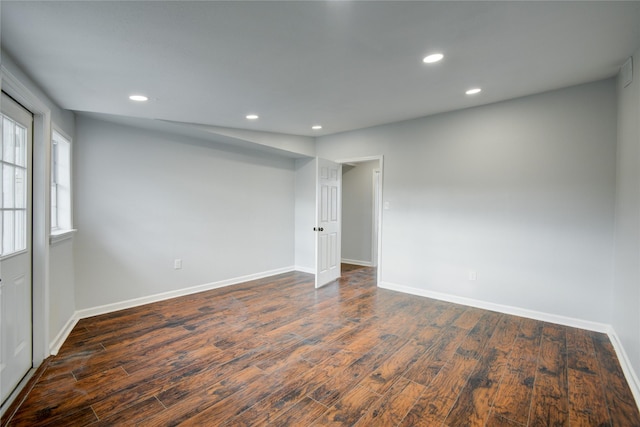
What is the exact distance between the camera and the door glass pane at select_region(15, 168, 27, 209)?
2.19m

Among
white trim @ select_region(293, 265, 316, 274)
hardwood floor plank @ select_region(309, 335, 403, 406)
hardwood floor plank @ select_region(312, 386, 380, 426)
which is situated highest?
white trim @ select_region(293, 265, 316, 274)

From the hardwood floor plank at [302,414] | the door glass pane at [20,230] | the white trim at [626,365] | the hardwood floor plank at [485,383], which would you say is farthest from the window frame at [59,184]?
the white trim at [626,365]

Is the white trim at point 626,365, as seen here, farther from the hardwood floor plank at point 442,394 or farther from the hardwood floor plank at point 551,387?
the hardwood floor plank at point 442,394

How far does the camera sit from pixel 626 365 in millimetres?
2334

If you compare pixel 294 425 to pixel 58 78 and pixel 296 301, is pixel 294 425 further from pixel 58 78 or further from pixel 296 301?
pixel 58 78

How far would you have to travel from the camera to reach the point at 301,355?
8.46 feet

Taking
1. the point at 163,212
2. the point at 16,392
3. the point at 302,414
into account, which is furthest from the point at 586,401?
the point at 163,212

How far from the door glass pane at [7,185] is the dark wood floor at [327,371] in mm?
1305

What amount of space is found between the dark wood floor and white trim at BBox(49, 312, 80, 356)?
0.06m

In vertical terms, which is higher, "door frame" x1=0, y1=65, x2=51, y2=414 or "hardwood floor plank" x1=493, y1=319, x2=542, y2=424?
"door frame" x1=0, y1=65, x2=51, y2=414

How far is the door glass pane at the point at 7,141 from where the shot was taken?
199 cm

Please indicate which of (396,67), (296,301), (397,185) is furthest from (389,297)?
(396,67)

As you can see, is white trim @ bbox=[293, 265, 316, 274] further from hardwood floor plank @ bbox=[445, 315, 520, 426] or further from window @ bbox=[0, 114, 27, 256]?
window @ bbox=[0, 114, 27, 256]

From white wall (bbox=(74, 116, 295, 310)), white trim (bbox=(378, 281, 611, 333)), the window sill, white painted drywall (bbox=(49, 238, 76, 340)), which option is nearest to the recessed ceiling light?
white trim (bbox=(378, 281, 611, 333))
